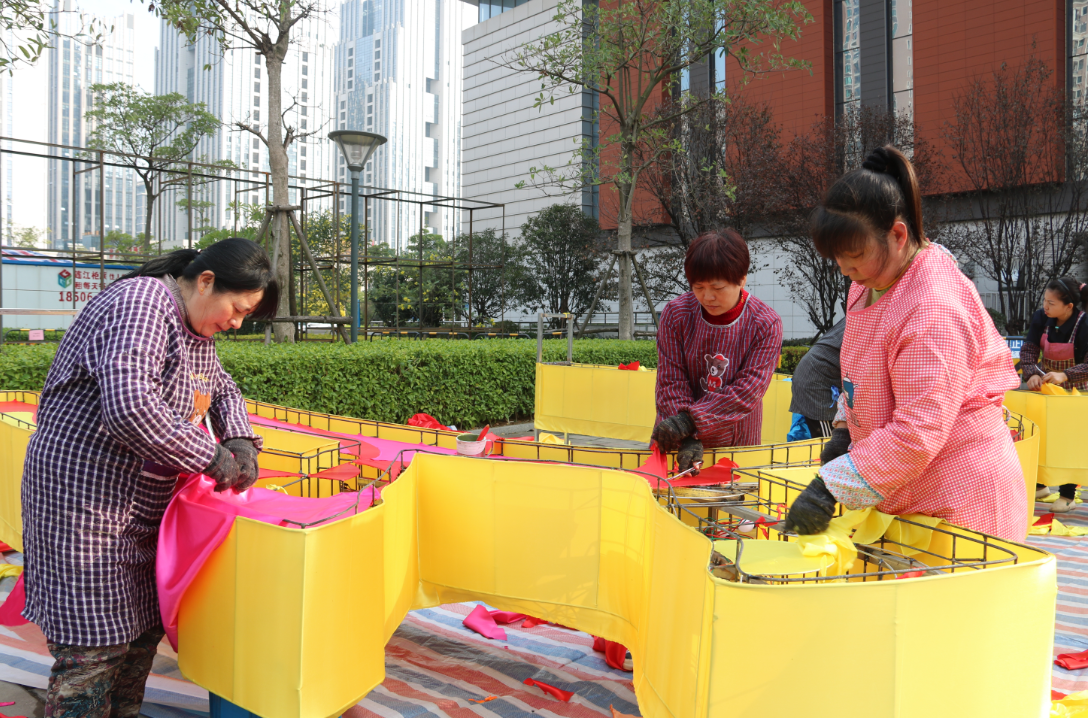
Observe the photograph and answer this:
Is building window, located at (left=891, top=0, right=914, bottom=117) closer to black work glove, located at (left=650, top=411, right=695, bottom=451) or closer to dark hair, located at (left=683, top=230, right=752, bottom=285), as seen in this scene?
dark hair, located at (left=683, top=230, right=752, bottom=285)

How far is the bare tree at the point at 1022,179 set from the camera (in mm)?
15148

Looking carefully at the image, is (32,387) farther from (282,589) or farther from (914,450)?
(914,450)

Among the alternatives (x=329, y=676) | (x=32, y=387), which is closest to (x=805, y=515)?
(x=329, y=676)

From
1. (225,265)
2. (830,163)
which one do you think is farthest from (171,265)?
(830,163)

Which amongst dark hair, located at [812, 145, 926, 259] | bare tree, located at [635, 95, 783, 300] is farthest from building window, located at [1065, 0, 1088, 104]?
dark hair, located at [812, 145, 926, 259]

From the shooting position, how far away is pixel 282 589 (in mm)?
1584

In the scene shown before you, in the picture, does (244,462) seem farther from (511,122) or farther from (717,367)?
(511,122)

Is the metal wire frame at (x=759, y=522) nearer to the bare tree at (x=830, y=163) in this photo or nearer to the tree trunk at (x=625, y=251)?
the tree trunk at (x=625, y=251)

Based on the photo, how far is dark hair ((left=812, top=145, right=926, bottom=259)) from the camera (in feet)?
4.84

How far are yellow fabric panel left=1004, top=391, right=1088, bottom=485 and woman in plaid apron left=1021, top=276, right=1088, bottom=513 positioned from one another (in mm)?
268

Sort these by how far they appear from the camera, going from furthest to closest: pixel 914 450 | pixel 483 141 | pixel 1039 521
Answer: pixel 483 141, pixel 1039 521, pixel 914 450

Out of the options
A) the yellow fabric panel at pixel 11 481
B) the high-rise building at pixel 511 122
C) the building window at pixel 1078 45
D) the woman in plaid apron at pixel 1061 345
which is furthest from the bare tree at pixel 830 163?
the yellow fabric panel at pixel 11 481

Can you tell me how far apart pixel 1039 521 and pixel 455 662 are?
4.11 m

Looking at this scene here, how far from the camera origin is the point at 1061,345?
5.25 metres
